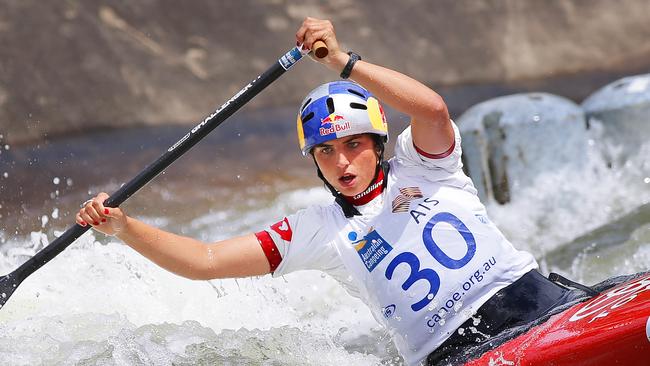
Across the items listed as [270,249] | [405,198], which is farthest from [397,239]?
[270,249]

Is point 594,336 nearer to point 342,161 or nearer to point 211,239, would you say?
point 342,161

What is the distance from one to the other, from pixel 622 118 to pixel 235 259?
450 cm

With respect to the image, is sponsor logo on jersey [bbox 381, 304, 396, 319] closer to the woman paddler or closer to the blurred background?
the woman paddler

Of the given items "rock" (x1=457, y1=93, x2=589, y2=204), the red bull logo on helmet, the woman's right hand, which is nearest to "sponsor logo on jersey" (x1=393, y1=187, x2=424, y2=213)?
the red bull logo on helmet

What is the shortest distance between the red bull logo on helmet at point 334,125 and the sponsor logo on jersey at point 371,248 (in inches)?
15.7

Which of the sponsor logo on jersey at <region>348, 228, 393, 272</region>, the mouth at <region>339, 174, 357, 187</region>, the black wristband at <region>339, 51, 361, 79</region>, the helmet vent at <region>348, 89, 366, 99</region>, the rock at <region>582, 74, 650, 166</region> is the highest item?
the rock at <region>582, 74, 650, 166</region>

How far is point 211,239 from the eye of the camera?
768 centimetres

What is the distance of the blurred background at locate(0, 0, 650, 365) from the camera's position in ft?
17.7

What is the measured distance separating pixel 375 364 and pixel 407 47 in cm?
759

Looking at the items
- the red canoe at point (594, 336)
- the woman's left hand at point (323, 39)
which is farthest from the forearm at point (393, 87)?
the red canoe at point (594, 336)

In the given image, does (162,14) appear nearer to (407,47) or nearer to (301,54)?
(407,47)

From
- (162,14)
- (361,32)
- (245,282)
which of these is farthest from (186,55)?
(245,282)

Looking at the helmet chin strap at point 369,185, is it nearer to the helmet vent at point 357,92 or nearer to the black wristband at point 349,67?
the helmet vent at point 357,92

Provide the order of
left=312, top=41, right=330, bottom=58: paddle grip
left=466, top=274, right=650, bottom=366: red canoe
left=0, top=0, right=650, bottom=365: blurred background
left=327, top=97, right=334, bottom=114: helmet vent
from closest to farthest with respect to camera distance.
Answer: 1. left=466, top=274, right=650, bottom=366: red canoe
2. left=312, top=41, right=330, bottom=58: paddle grip
3. left=327, top=97, right=334, bottom=114: helmet vent
4. left=0, top=0, right=650, bottom=365: blurred background
